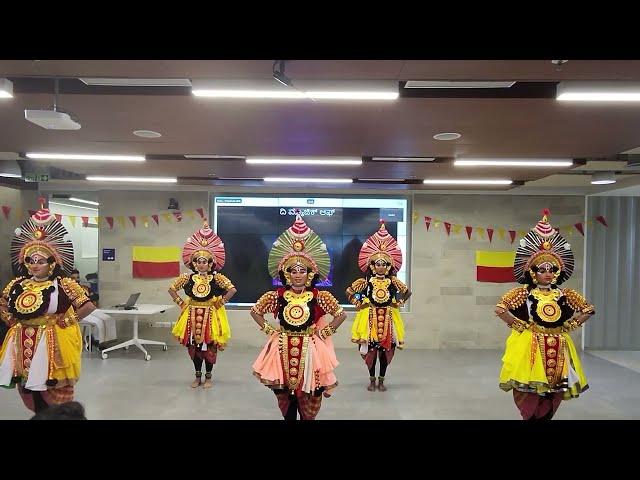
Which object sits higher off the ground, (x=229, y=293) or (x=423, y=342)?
(x=229, y=293)

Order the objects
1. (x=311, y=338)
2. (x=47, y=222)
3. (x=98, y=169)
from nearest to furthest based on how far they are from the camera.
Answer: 1. (x=311, y=338)
2. (x=47, y=222)
3. (x=98, y=169)

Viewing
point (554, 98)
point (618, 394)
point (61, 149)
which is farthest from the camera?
point (618, 394)

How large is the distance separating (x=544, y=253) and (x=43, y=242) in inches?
162

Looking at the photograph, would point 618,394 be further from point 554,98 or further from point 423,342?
point 554,98

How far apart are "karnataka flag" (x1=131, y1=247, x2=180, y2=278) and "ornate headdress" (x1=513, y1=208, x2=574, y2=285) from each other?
18.9 ft

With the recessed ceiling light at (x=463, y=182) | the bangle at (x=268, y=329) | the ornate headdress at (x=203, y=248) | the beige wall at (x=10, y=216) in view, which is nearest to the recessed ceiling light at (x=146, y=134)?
the ornate headdress at (x=203, y=248)

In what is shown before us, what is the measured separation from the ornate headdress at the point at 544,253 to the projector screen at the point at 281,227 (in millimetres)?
4150

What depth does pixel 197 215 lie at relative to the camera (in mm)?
7949

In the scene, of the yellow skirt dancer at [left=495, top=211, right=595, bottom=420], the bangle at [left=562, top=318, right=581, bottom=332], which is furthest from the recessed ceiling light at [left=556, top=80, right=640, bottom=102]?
the bangle at [left=562, top=318, right=581, bottom=332]

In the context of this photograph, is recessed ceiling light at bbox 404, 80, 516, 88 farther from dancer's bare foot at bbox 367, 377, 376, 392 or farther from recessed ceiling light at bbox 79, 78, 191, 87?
dancer's bare foot at bbox 367, 377, 376, 392

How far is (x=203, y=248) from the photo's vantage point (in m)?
5.46

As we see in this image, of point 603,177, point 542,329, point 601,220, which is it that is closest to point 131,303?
point 542,329
